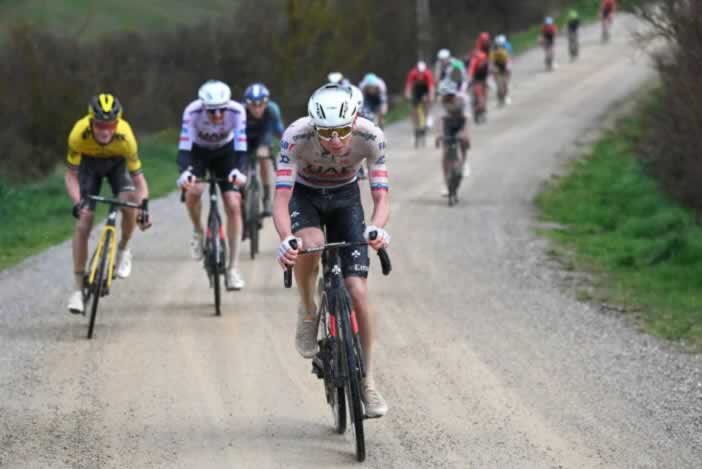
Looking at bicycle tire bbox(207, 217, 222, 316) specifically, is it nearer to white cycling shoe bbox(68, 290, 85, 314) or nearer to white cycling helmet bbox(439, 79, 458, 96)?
white cycling shoe bbox(68, 290, 85, 314)

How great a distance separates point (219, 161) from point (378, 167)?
4934mm

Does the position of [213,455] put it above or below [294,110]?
above

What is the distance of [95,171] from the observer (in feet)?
36.3

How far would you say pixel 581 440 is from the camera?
7570mm

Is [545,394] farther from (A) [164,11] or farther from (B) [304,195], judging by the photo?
(A) [164,11]

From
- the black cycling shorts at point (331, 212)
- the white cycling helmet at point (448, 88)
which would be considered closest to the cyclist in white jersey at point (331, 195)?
the black cycling shorts at point (331, 212)

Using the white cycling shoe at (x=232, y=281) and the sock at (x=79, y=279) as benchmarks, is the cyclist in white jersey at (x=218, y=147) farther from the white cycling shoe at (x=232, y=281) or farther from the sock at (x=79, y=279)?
the sock at (x=79, y=279)

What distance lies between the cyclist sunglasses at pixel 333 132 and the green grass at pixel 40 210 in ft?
28.3

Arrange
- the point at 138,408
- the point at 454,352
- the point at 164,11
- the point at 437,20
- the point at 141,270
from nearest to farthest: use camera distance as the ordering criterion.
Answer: the point at 138,408 < the point at 454,352 < the point at 141,270 < the point at 437,20 < the point at 164,11

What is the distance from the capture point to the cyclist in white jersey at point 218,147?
11.8 metres

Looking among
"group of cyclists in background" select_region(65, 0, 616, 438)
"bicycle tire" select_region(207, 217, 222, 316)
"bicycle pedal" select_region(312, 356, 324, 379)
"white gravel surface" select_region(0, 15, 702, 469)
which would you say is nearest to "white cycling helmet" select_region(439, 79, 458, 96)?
"group of cyclists in background" select_region(65, 0, 616, 438)

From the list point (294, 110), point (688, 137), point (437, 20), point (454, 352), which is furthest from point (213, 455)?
point (437, 20)

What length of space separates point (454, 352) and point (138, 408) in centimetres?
289

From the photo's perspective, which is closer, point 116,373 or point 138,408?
point 138,408
